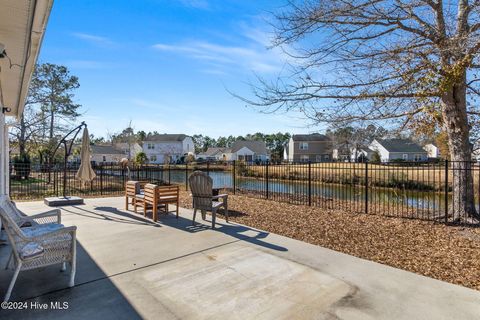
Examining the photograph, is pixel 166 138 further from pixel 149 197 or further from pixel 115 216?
pixel 149 197

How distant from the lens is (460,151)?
660 centimetres

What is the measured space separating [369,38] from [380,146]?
1700 inches

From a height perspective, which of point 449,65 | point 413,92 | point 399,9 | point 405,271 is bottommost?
point 405,271

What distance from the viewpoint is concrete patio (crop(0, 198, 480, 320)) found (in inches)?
107

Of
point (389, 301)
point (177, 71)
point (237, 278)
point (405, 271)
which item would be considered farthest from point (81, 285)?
point (177, 71)

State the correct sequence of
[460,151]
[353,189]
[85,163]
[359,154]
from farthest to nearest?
[359,154], [353,189], [85,163], [460,151]

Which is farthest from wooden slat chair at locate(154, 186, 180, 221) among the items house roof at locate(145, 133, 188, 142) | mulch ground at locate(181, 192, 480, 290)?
house roof at locate(145, 133, 188, 142)

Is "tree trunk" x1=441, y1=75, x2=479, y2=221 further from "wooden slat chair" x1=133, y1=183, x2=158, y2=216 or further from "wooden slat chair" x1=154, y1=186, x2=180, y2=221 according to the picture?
"wooden slat chair" x1=133, y1=183, x2=158, y2=216

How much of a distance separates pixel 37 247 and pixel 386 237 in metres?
5.44

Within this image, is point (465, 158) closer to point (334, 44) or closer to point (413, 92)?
point (413, 92)

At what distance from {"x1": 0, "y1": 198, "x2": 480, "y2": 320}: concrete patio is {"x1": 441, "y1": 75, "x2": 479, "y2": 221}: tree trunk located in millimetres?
4083

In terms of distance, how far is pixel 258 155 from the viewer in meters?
57.2

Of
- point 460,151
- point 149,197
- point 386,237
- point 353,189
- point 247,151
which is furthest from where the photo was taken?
point 247,151

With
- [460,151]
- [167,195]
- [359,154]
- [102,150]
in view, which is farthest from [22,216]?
[102,150]
